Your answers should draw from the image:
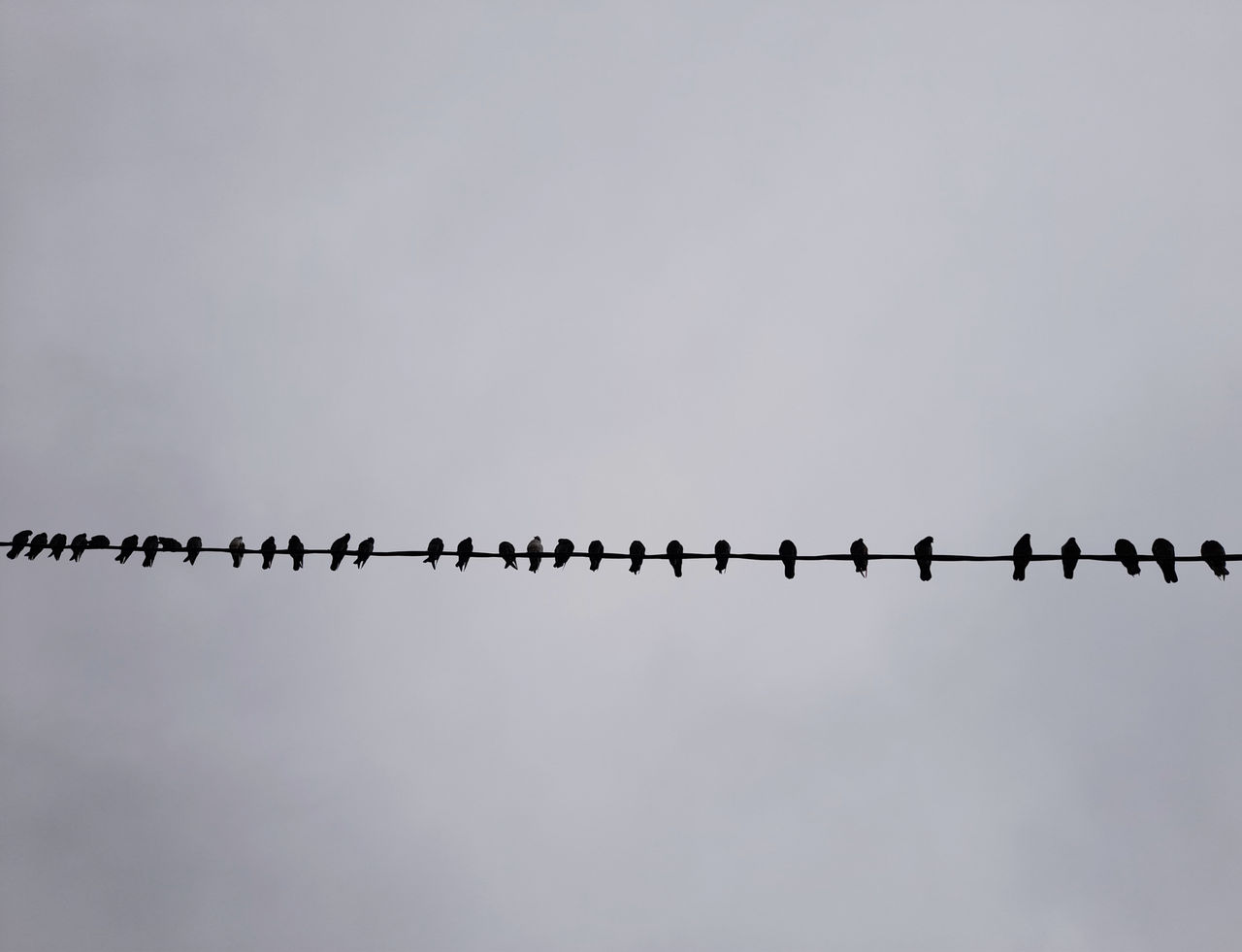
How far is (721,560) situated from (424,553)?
13.7 feet

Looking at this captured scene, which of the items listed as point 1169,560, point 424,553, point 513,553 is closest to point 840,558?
point 1169,560

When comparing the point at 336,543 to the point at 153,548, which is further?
the point at 153,548

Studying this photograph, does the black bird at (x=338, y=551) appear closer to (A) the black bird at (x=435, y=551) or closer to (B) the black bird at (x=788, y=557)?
(A) the black bird at (x=435, y=551)

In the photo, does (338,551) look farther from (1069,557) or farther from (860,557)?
(1069,557)

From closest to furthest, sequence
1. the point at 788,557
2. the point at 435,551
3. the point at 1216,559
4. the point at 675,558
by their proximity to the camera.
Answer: the point at 1216,559, the point at 788,557, the point at 675,558, the point at 435,551

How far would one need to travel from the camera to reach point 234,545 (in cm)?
1542

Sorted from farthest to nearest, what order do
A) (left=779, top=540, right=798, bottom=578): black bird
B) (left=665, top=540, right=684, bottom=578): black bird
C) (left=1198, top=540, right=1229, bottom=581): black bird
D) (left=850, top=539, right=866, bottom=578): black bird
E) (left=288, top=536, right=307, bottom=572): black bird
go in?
(left=288, top=536, right=307, bottom=572): black bird
(left=665, top=540, right=684, bottom=578): black bird
(left=779, top=540, right=798, bottom=578): black bird
(left=850, top=539, right=866, bottom=578): black bird
(left=1198, top=540, right=1229, bottom=581): black bird

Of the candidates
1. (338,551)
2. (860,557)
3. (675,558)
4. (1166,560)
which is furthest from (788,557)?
(338,551)

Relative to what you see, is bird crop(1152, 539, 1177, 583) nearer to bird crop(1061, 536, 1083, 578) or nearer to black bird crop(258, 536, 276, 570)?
bird crop(1061, 536, 1083, 578)

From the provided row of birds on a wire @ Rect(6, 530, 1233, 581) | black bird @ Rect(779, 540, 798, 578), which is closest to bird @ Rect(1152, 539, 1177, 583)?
row of birds on a wire @ Rect(6, 530, 1233, 581)

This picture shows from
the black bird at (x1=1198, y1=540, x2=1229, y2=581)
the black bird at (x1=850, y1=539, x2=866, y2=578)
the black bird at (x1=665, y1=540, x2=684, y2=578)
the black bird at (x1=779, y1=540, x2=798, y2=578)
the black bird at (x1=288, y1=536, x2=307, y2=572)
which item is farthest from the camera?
the black bird at (x1=288, y1=536, x2=307, y2=572)

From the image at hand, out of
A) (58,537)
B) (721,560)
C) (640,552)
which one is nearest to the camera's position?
(721,560)

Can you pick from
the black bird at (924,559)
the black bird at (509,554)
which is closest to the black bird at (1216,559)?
the black bird at (924,559)

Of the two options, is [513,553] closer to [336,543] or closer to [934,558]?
[336,543]
